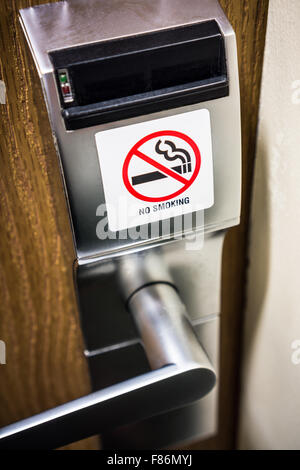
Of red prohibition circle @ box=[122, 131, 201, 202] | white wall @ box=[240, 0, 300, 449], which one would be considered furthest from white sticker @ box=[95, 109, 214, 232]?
white wall @ box=[240, 0, 300, 449]

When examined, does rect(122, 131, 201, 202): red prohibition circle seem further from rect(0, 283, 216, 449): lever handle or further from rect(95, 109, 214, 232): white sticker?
rect(0, 283, 216, 449): lever handle

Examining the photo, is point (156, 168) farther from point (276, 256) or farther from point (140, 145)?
point (276, 256)

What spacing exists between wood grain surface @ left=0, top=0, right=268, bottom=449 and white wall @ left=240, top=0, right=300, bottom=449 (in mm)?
17

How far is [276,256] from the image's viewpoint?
0.53m

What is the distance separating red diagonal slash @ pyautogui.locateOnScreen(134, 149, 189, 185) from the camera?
372 millimetres

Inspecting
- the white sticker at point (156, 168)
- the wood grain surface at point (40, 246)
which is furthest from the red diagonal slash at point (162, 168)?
the wood grain surface at point (40, 246)

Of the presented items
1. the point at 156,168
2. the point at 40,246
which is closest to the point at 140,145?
the point at 156,168

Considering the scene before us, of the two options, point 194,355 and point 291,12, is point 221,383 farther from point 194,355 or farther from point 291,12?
point 291,12

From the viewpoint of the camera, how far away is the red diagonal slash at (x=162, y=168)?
37 cm

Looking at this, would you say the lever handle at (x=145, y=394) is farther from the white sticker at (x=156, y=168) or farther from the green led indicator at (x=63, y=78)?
the green led indicator at (x=63, y=78)

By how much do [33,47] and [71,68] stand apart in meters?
0.04

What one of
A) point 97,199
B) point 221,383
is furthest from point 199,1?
point 221,383
